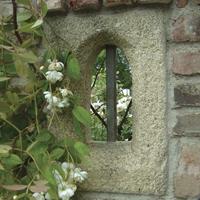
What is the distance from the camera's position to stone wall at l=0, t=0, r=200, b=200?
1.73 m

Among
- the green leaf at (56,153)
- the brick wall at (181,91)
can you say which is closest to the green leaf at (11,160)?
the green leaf at (56,153)

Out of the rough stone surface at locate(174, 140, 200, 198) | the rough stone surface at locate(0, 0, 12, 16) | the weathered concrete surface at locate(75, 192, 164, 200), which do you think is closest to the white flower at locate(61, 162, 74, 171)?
the weathered concrete surface at locate(75, 192, 164, 200)

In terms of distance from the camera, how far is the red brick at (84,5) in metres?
1.79

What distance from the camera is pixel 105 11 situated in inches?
71.4

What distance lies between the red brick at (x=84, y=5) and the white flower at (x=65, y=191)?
1.85ft

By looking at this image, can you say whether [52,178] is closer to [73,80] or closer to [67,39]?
[73,80]

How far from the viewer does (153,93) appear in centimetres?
177

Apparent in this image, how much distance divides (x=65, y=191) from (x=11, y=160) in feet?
0.61

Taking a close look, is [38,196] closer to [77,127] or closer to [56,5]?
[77,127]

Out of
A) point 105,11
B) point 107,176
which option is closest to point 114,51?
point 105,11

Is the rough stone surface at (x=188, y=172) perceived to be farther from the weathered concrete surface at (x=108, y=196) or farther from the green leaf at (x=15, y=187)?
the green leaf at (x=15, y=187)

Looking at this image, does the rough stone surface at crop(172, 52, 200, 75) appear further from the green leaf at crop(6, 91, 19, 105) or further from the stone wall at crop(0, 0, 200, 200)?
the green leaf at crop(6, 91, 19, 105)

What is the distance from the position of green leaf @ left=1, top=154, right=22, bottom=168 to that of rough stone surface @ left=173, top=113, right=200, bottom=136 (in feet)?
1.60

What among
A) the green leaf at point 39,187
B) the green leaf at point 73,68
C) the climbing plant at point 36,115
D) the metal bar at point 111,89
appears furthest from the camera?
the metal bar at point 111,89
